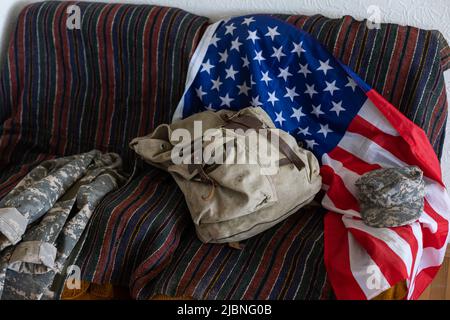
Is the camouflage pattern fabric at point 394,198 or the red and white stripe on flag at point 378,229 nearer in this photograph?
the red and white stripe on flag at point 378,229

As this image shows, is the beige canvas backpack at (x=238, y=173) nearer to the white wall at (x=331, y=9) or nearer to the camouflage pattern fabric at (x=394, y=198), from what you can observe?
the camouflage pattern fabric at (x=394, y=198)

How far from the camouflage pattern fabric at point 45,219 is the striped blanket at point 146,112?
6cm

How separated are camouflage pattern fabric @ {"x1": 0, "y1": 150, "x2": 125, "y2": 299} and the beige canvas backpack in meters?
0.22

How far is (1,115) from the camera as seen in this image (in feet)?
6.16

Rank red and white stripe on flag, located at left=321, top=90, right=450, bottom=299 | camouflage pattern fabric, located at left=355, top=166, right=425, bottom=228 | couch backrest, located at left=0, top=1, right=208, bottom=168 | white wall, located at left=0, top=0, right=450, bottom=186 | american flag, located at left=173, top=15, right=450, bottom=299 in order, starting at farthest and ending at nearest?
1. couch backrest, located at left=0, top=1, right=208, bottom=168
2. white wall, located at left=0, top=0, right=450, bottom=186
3. american flag, located at left=173, top=15, right=450, bottom=299
4. camouflage pattern fabric, located at left=355, top=166, right=425, bottom=228
5. red and white stripe on flag, located at left=321, top=90, right=450, bottom=299

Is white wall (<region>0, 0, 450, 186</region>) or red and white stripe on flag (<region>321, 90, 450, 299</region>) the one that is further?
white wall (<region>0, 0, 450, 186</region>)

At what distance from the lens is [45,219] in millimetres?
1391

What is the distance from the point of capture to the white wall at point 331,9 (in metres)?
1.56

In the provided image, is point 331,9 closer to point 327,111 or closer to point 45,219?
point 327,111

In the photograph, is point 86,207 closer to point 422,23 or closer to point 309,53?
point 309,53

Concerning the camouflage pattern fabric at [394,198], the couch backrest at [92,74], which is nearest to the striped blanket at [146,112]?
the couch backrest at [92,74]

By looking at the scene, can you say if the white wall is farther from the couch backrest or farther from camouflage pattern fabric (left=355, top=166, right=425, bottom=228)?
camouflage pattern fabric (left=355, top=166, right=425, bottom=228)

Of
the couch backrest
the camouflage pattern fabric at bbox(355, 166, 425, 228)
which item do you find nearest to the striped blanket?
the couch backrest

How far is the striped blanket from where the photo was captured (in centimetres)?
135
